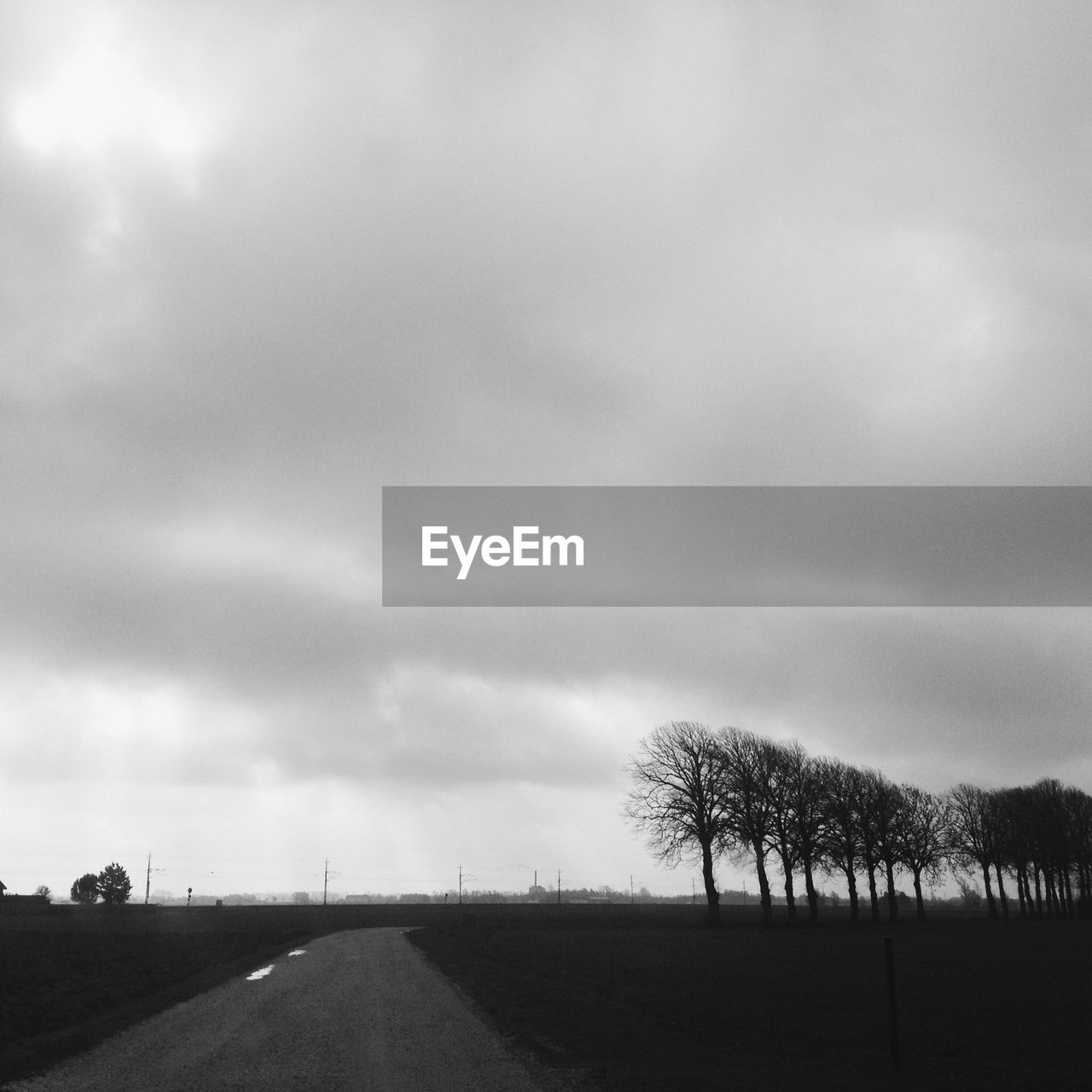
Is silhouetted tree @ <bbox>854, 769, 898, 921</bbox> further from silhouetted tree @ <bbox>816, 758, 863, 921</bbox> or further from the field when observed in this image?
the field

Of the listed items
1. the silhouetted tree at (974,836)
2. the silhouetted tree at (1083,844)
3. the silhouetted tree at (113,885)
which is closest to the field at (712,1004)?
the silhouetted tree at (974,836)

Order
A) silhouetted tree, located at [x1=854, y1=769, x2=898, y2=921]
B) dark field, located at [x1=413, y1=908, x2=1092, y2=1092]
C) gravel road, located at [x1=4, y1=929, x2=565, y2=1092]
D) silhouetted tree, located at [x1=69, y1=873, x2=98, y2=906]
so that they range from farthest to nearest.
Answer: silhouetted tree, located at [x1=69, y1=873, x2=98, y2=906], silhouetted tree, located at [x1=854, y1=769, x2=898, y2=921], dark field, located at [x1=413, y1=908, x2=1092, y2=1092], gravel road, located at [x1=4, y1=929, x2=565, y2=1092]

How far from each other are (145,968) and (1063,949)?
1667 inches

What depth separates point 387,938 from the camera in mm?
58875

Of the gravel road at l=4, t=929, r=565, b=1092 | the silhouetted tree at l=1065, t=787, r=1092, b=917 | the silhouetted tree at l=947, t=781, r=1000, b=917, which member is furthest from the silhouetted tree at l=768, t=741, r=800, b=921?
the gravel road at l=4, t=929, r=565, b=1092

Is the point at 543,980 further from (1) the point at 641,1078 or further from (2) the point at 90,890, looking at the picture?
(2) the point at 90,890

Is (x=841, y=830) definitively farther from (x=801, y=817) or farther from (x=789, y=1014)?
(x=789, y=1014)

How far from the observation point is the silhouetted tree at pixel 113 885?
164 metres

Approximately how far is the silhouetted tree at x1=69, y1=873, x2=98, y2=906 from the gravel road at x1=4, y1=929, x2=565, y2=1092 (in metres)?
160

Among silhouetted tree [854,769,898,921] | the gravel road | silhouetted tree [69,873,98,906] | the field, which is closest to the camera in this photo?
the gravel road

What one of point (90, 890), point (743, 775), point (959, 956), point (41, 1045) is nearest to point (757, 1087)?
point (41, 1045)

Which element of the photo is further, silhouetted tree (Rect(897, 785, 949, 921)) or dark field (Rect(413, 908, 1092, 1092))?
silhouetted tree (Rect(897, 785, 949, 921))

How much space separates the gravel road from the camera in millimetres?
13945

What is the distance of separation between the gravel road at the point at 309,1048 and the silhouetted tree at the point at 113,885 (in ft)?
520
